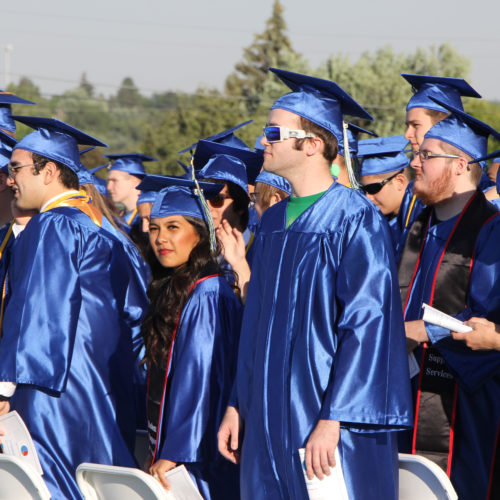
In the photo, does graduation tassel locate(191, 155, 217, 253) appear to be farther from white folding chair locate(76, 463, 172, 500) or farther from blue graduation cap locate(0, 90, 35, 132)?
blue graduation cap locate(0, 90, 35, 132)

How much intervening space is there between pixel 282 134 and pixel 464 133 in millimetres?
1213

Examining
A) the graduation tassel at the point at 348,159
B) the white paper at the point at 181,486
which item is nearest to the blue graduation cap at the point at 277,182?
the graduation tassel at the point at 348,159

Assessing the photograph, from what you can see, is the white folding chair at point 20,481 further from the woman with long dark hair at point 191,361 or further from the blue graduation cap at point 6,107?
the blue graduation cap at point 6,107

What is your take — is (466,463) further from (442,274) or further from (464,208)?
(464,208)

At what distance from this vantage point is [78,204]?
4.81 m

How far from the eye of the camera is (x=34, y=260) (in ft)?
14.6

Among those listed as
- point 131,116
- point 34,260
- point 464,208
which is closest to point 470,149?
point 464,208

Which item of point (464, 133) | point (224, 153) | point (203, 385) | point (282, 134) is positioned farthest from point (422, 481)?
point (224, 153)

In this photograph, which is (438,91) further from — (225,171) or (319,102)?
(319,102)

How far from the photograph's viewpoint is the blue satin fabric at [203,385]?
13.2 feet

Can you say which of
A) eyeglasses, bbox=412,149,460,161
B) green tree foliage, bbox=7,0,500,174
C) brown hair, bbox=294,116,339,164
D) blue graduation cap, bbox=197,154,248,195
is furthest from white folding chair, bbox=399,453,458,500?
green tree foliage, bbox=7,0,500,174

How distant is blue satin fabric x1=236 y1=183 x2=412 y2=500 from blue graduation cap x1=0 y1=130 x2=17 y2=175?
311cm

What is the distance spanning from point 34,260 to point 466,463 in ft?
7.51

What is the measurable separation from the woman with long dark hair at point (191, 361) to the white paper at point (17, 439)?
1.91 feet
